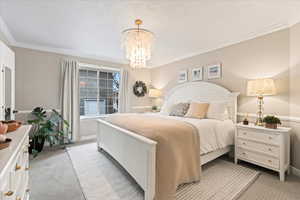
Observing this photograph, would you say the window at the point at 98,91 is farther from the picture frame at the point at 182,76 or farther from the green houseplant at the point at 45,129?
the picture frame at the point at 182,76

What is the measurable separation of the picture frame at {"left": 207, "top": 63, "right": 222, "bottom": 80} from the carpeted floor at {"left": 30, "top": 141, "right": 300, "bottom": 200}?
1.88 meters

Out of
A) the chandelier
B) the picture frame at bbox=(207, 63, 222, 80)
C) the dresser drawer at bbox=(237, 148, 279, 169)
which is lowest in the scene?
the dresser drawer at bbox=(237, 148, 279, 169)

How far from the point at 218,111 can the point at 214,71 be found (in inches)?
41.9

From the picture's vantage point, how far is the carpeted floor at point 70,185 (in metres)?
1.74

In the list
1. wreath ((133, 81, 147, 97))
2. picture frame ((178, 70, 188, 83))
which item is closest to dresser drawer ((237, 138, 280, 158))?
picture frame ((178, 70, 188, 83))

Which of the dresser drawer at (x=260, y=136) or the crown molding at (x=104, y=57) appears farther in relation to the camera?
the crown molding at (x=104, y=57)

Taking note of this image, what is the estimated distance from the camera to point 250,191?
1.84 m

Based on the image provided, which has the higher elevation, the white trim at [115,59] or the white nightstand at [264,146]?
the white trim at [115,59]

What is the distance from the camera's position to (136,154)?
1.80 metres

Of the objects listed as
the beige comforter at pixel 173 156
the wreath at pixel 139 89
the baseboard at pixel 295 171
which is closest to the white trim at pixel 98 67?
the wreath at pixel 139 89

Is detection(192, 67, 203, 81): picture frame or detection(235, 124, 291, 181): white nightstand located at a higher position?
detection(192, 67, 203, 81): picture frame

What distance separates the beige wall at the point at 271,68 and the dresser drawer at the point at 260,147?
0.47 metres

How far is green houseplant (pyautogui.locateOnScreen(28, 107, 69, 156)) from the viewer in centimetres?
311

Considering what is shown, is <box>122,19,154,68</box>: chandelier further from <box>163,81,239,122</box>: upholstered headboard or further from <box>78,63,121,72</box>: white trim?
<box>78,63,121,72</box>: white trim
